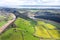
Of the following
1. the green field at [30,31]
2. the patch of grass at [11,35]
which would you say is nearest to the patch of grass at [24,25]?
the green field at [30,31]

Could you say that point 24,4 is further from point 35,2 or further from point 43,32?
point 43,32

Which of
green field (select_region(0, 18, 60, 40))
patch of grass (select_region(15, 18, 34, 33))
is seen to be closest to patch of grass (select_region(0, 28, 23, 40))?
green field (select_region(0, 18, 60, 40))

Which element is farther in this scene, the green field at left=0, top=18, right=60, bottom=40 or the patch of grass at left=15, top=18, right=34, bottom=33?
the patch of grass at left=15, top=18, right=34, bottom=33

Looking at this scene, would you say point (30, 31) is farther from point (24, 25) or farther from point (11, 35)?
point (11, 35)

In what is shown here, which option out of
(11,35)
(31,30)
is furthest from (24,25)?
(11,35)

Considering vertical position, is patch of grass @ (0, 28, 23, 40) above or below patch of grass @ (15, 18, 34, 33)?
below

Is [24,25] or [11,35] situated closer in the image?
[11,35]

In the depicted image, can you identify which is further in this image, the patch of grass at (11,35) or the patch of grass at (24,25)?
the patch of grass at (24,25)

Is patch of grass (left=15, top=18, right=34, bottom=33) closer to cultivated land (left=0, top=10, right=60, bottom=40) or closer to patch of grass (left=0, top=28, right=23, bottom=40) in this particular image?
cultivated land (left=0, top=10, right=60, bottom=40)

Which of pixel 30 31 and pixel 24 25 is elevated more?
pixel 24 25

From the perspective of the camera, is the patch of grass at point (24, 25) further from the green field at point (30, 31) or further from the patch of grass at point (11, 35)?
the patch of grass at point (11, 35)
